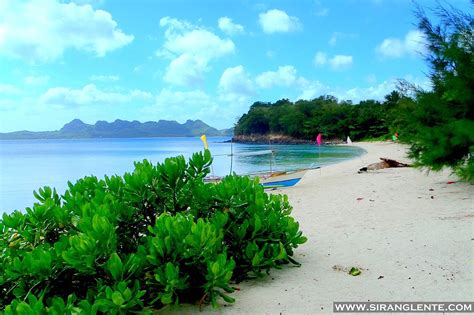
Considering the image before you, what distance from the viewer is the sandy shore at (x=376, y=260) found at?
300 centimetres

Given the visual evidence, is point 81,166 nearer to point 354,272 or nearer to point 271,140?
point 354,272

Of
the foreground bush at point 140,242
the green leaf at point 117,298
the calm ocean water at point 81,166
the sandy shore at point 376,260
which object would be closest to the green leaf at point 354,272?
the sandy shore at point 376,260

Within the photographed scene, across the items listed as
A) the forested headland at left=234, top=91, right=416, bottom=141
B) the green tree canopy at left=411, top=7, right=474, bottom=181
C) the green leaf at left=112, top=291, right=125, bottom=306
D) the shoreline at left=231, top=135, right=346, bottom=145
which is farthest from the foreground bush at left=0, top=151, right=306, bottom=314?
the shoreline at left=231, top=135, right=346, bottom=145

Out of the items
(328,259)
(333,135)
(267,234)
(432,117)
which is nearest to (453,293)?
(328,259)

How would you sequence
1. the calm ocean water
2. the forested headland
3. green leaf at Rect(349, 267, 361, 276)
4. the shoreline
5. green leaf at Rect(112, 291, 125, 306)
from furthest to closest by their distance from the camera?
the shoreline
the forested headland
the calm ocean water
green leaf at Rect(349, 267, 361, 276)
green leaf at Rect(112, 291, 125, 306)

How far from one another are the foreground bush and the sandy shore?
0.25 m

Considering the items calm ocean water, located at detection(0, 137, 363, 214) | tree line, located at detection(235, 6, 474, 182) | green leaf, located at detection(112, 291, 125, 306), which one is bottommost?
calm ocean water, located at detection(0, 137, 363, 214)

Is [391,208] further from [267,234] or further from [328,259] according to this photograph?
[267,234]

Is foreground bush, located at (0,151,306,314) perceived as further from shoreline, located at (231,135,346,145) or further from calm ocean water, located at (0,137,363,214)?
shoreline, located at (231,135,346,145)

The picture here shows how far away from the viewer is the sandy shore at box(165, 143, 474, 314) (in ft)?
9.85

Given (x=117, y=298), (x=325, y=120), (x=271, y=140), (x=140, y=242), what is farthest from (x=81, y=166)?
(x=271, y=140)

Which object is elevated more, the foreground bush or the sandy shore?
the foreground bush

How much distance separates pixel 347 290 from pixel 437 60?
727 centimetres

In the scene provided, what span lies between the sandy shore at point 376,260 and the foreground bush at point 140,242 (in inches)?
9.9
